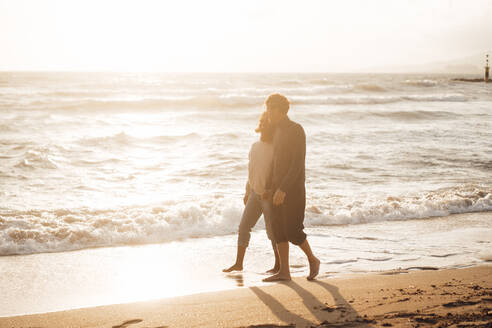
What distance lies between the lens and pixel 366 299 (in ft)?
12.6

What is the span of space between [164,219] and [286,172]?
129 inches

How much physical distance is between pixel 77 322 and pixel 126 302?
525mm

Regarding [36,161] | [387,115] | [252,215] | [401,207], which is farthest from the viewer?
[387,115]

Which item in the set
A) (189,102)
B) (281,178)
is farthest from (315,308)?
(189,102)

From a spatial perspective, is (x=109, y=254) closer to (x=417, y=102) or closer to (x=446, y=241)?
(x=446, y=241)

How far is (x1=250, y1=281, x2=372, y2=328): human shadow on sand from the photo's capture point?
333 cm

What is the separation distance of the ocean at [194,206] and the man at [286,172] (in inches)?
27.7

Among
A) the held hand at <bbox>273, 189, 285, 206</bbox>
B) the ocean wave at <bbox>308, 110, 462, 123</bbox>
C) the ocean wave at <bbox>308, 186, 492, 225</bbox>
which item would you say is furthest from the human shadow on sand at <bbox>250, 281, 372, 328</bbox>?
the ocean wave at <bbox>308, 110, 462, 123</bbox>

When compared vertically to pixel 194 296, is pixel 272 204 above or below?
above

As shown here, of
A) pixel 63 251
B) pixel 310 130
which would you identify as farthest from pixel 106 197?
pixel 310 130

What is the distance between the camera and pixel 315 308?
3699mm

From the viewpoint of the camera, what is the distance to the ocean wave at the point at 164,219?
20.8ft

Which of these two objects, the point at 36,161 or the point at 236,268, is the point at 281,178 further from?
the point at 36,161

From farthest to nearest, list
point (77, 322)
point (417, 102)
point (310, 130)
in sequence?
point (417, 102), point (310, 130), point (77, 322)
